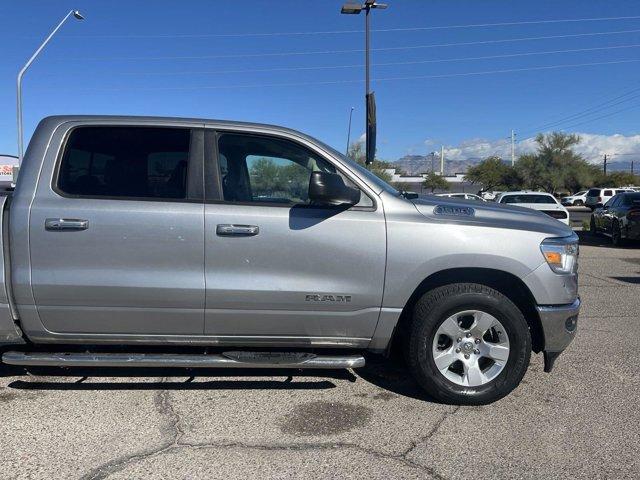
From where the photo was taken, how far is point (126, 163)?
159 inches

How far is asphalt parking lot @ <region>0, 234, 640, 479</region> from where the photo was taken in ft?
10.4

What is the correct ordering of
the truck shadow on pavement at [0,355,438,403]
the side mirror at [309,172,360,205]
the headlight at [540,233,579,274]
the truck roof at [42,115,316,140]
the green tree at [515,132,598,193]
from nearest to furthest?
the side mirror at [309,172,360,205], the headlight at [540,233,579,274], the truck roof at [42,115,316,140], the truck shadow on pavement at [0,355,438,403], the green tree at [515,132,598,193]

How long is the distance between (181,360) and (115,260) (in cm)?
82

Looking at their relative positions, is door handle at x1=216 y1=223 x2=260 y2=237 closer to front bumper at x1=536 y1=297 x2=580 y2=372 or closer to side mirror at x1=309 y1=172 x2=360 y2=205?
side mirror at x1=309 y1=172 x2=360 y2=205

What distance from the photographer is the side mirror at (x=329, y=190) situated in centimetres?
372

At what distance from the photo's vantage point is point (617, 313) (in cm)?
688

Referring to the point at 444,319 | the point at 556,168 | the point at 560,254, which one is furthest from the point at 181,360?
the point at 556,168

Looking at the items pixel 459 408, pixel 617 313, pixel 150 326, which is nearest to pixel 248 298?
pixel 150 326

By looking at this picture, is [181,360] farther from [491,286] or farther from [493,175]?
[493,175]

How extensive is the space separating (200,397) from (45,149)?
6.84 ft

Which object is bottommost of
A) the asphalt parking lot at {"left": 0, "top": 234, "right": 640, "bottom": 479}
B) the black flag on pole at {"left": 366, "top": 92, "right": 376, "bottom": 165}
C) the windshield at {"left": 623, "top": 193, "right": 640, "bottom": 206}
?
the asphalt parking lot at {"left": 0, "top": 234, "right": 640, "bottom": 479}

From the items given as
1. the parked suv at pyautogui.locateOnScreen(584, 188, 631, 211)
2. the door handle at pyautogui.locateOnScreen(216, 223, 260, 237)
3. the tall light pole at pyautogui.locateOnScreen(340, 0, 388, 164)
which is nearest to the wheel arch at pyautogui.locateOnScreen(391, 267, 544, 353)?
the door handle at pyautogui.locateOnScreen(216, 223, 260, 237)

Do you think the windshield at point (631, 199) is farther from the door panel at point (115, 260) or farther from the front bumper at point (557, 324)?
the door panel at point (115, 260)

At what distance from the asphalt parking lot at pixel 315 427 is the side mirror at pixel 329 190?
1.46 metres
